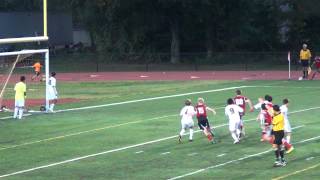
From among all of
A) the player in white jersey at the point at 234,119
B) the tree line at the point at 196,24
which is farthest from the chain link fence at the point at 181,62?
the player in white jersey at the point at 234,119

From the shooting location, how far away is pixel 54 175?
1923cm

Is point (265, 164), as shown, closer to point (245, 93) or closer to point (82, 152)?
point (82, 152)

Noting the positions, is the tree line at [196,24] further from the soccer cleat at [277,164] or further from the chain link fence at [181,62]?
the soccer cleat at [277,164]

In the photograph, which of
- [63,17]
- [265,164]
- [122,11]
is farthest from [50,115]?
[63,17]

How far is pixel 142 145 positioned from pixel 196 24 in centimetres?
4244

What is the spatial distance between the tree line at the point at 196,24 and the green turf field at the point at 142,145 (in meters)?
25.0

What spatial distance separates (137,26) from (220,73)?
11.9 metres

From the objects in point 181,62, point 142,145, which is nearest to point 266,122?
point 142,145

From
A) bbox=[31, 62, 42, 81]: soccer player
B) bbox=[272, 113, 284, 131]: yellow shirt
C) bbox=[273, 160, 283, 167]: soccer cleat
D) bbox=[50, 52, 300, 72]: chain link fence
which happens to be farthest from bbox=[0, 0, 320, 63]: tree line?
bbox=[273, 160, 283, 167]: soccer cleat

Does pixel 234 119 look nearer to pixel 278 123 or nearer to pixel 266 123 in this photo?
pixel 266 123

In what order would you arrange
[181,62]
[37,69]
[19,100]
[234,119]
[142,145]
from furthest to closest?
1. [181,62]
2. [37,69]
3. [19,100]
4. [142,145]
5. [234,119]

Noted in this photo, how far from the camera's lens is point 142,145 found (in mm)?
23688

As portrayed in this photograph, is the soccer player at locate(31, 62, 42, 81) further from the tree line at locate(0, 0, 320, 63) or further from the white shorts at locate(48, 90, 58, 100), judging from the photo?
the white shorts at locate(48, 90, 58, 100)

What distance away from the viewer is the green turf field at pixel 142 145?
19391 mm
